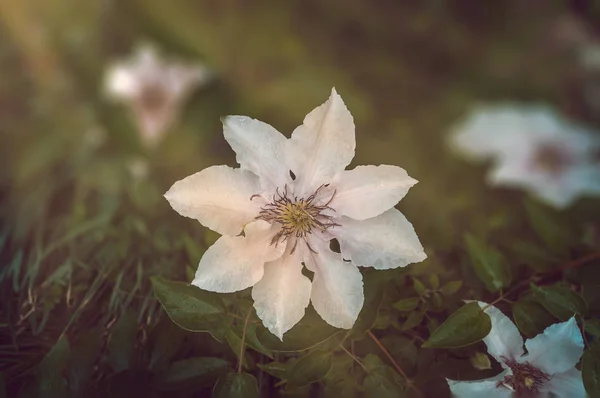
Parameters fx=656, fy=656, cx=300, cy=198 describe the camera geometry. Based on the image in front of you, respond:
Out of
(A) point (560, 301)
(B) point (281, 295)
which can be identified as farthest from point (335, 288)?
(A) point (560, 301)

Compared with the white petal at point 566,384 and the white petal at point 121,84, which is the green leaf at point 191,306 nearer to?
the white petal at point 566,384

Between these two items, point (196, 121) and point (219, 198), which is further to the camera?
point (196, 121)

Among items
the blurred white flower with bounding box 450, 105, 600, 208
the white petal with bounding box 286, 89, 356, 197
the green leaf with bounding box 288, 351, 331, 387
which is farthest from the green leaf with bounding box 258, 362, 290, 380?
the blurred white flower with bounding box 450, 105, 600, 208

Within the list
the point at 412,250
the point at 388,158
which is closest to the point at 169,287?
the point at 412,250

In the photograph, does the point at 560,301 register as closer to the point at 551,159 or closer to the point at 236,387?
the point at 236,387

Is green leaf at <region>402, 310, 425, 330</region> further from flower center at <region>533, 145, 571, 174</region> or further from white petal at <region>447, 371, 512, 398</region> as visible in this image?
flower center at <region>533, 145, 571, 174</region>

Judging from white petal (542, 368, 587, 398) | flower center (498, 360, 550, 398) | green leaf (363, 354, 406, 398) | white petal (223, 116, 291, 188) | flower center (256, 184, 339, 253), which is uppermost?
white petal (223, 116, 291, 188)
